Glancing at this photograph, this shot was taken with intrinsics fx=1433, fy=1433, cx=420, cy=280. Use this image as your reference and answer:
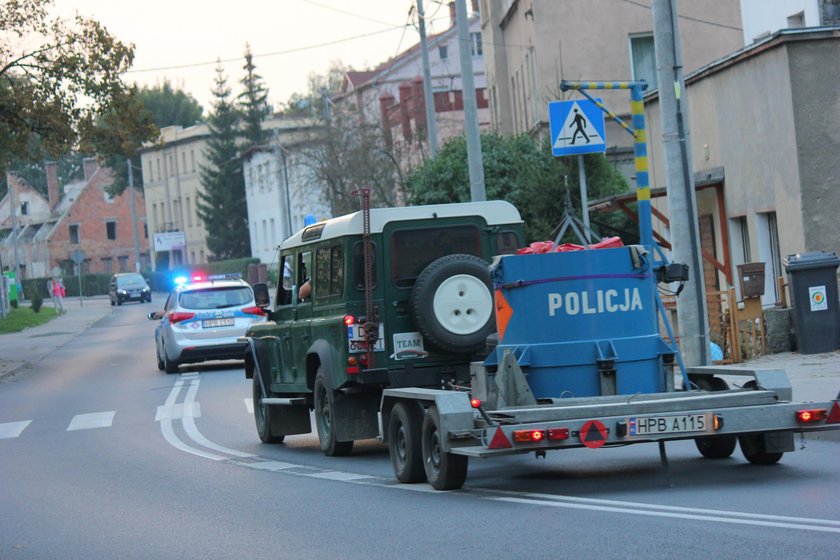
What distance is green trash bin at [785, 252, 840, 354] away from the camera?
18.4 metres

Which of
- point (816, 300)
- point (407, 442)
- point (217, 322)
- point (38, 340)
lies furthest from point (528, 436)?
point (38, 340)

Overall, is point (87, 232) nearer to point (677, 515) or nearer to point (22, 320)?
point (22, 320)

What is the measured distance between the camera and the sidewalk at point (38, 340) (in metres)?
34.8

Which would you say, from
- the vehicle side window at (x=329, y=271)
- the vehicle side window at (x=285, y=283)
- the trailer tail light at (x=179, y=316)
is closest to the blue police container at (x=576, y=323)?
the vehicle side window at (x=329, y=271)

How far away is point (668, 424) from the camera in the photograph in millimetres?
9711

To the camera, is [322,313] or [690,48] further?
[690,48]

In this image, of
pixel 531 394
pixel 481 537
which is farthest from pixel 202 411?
pixel 481 537

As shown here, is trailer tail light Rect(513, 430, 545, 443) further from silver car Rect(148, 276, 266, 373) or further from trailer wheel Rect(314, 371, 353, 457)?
silver car Rect(148, 276, 266, 373)

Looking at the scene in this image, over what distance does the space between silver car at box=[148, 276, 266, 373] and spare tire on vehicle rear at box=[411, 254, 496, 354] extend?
49.6 feet

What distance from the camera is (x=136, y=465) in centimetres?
1430

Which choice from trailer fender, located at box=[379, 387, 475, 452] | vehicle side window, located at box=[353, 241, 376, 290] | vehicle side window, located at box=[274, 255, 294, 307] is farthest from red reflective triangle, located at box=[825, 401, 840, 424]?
vehicle side window, located at box=[274, 255, 294, 307]

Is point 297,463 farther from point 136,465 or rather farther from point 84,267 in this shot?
point 84,267

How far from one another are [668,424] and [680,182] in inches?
271

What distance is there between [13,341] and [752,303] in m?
32.7
